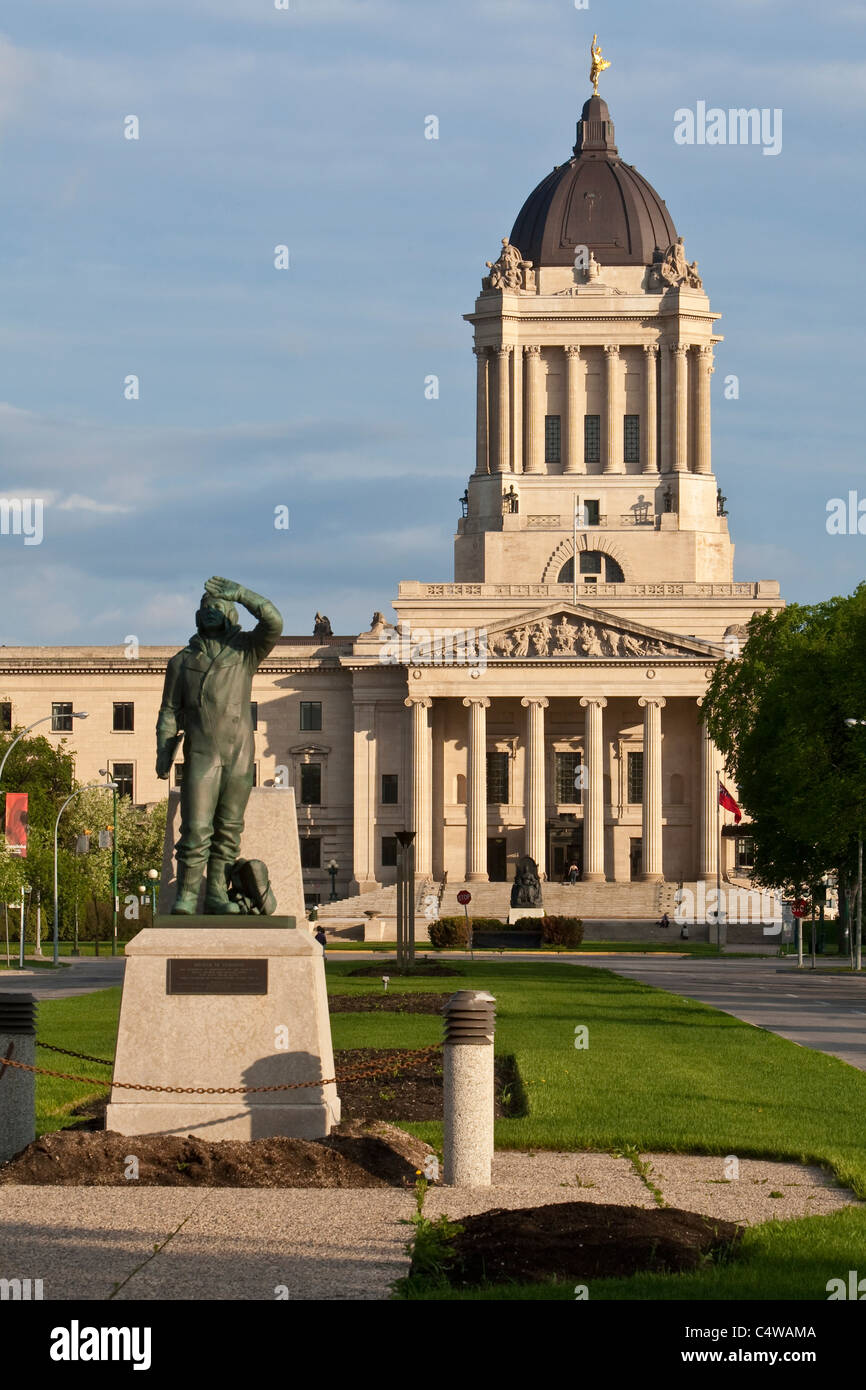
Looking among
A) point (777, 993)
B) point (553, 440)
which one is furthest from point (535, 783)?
point (777, 993)

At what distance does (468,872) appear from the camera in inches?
4373

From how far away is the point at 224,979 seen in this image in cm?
1903

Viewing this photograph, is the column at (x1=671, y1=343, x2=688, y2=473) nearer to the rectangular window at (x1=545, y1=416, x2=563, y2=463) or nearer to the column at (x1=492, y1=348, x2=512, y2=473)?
the rectangular window at (x1=545, y1=416, x2=563, y2=463)

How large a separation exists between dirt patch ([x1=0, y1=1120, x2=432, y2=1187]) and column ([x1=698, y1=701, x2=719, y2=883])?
94.4 metres

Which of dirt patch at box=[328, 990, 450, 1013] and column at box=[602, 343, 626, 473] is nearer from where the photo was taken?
dirt patch at box=[328, 990, 450, 1013]

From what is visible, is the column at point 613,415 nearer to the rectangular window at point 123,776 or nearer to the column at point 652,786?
the column at point 652,786

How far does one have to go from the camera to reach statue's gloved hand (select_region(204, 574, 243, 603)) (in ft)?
67.1

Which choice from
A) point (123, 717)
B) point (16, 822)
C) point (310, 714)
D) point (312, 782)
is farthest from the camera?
point (123, 717)

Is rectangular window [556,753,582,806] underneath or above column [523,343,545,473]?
underneath

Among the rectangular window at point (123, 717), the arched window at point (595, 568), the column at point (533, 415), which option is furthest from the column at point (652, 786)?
the rectangular window at point (123, 717)

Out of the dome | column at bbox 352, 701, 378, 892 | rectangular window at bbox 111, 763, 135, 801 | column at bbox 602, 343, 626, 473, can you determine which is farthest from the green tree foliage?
the dome

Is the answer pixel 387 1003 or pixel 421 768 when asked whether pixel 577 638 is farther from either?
pixel 387 1003

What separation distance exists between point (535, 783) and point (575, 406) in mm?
25771
